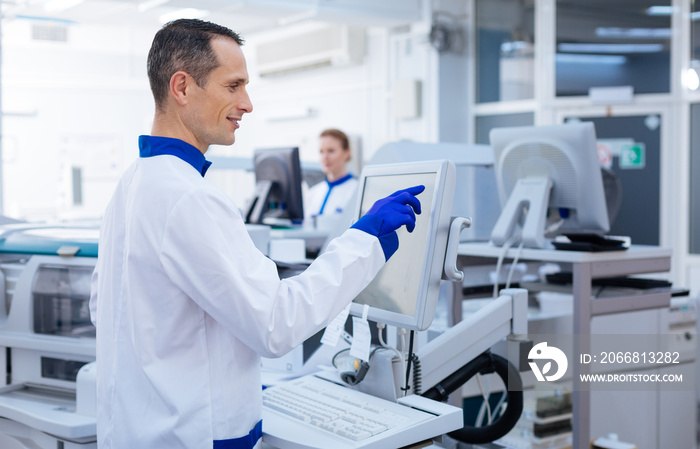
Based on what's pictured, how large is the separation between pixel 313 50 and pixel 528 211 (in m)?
4.97

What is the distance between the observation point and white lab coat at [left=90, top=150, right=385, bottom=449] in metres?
1.16

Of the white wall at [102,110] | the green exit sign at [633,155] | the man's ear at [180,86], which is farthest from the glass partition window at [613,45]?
the man's ear at [180,86]

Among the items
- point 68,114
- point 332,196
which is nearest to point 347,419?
point 332,196

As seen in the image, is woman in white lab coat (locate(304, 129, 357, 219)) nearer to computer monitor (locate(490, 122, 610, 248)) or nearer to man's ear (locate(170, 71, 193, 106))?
computer monitor (locate(490, 122, 610, 248))

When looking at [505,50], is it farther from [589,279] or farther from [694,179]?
[589,279]

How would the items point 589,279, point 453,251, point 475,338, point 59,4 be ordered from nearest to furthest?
point 453,251 < point 475,338 < point 589,279 < point 59,4

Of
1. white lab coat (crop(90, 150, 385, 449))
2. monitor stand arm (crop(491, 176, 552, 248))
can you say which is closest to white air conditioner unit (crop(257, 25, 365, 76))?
monitor stand arm (crop(491, 176, 552, 248))

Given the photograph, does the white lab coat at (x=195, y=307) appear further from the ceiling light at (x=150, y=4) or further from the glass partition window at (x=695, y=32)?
the glass partition window at (x=695, y=32)

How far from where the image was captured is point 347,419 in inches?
54.5

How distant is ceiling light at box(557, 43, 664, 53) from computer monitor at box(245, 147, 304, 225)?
295 cm

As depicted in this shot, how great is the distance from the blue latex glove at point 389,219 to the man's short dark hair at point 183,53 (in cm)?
37

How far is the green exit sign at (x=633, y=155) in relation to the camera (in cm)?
529

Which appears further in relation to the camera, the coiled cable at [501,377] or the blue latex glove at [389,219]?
the coiled cable at [501,377]

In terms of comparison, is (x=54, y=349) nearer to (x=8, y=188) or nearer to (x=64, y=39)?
(x=8, y=188)
